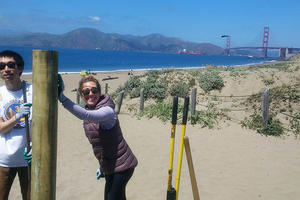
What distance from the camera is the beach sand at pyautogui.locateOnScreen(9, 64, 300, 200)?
197 inches

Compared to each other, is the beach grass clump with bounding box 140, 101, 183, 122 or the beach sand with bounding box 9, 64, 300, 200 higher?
the beach grass clump with bounding box 140, 101, 183, 122

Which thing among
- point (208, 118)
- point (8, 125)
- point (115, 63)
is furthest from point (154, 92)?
point (115, 63)

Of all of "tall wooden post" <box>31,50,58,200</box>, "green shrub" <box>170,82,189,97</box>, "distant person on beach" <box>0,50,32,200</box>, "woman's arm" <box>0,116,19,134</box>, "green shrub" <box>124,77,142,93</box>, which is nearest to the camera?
"tall wooden post" <box>31,50,58,200</box>

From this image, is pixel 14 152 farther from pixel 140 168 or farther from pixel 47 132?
pixel 140 168

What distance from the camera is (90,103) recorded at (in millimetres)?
2549

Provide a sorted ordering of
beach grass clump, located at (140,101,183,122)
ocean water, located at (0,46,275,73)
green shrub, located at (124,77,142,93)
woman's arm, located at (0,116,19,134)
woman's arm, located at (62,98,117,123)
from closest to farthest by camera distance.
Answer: woman's arm, located at (62,98,117,123)
woman's arm, located at (0,116,19,134)
beach grass clump, located at (140,101,183,122)
green shrub, located at (124,77,142,93)
ocean water, located at (0,46,275,73)

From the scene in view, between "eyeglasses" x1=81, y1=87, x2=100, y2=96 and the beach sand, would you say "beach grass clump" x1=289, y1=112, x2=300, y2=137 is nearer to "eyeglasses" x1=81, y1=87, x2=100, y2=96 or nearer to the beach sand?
the beach sand

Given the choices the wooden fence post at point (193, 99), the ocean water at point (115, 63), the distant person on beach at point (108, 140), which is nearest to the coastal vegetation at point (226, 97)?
the wooden fence post at point (193, 99)

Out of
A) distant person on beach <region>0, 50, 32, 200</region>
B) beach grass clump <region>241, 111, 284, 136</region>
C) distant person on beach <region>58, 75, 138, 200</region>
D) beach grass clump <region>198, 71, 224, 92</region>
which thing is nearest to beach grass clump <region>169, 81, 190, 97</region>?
beach grass clump <region>198, 71, 224, 92</region>

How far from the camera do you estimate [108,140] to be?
8.39ft

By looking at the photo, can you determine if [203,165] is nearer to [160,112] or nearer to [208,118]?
[208,118]

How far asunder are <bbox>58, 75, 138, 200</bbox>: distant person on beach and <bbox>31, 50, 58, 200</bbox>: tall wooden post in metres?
0.54

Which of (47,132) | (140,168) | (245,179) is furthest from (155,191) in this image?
(47,132)

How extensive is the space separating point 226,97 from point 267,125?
583cm
